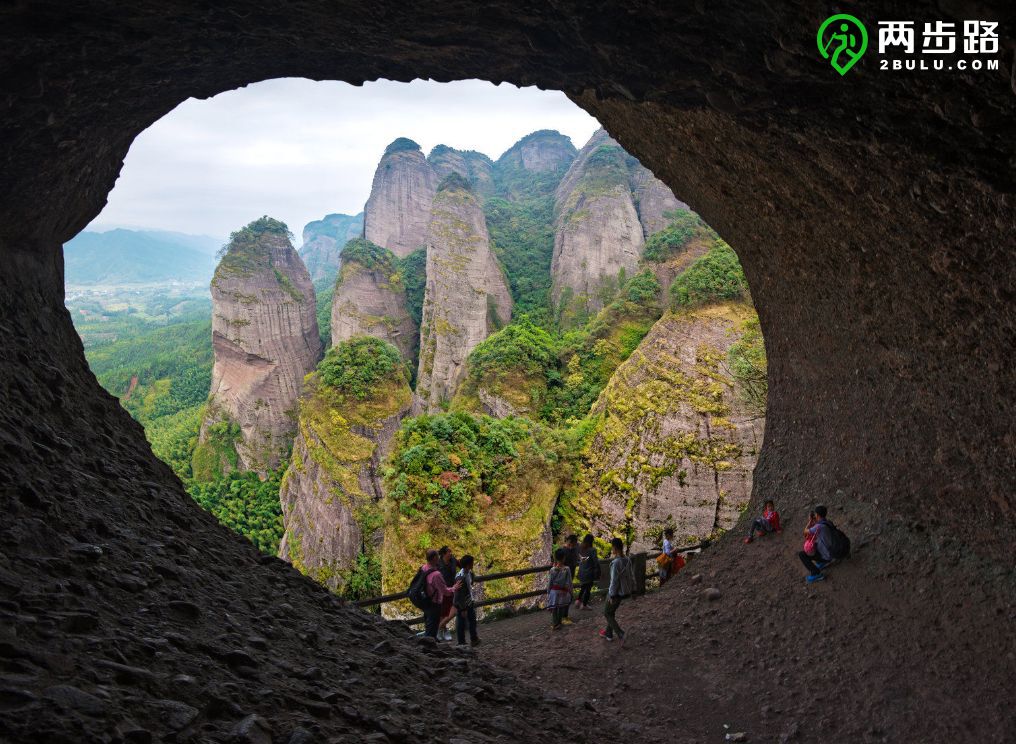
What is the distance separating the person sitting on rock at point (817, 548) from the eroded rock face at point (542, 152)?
6848 centimetres

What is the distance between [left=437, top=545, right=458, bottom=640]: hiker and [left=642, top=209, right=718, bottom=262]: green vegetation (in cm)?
2055

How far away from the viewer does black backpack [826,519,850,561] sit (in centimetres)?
619

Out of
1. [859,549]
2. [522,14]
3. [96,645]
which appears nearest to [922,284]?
[859,549]

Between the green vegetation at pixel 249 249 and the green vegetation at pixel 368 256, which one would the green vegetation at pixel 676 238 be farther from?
the green vegetation at pixel 249 249

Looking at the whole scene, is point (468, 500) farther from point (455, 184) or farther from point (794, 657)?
point (455, 184)

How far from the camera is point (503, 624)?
845 cm

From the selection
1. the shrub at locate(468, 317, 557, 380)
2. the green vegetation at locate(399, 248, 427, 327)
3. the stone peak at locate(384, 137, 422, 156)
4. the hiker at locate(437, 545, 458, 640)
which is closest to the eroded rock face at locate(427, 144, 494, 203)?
the stone peak at locate(384, 137, 422, 156)

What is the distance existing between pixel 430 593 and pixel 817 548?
4.50 metres

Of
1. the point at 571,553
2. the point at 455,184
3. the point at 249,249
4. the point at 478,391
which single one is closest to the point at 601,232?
the point at 455,184

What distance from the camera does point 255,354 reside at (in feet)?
113

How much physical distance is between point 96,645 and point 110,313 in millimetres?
131603

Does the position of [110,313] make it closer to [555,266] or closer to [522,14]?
[555,266]

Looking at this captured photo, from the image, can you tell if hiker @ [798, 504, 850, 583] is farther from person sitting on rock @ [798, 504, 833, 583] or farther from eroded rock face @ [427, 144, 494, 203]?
eroded rock face @ [427, 144, 494, 203]

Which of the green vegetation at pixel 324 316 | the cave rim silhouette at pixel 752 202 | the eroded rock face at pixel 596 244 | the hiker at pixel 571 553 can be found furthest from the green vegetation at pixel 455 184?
the hiker at pixel 571 553
